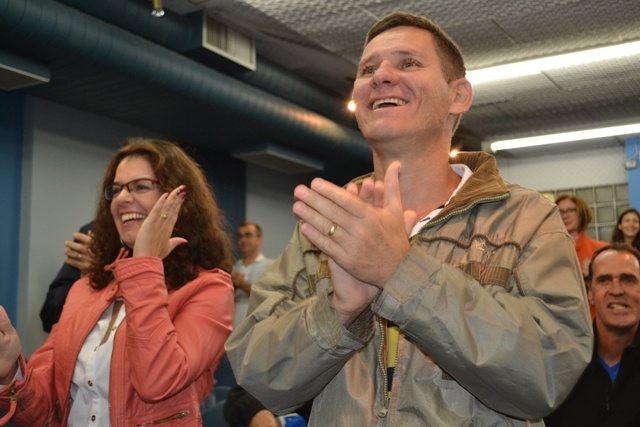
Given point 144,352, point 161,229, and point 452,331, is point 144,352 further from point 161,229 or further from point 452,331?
point 452,331

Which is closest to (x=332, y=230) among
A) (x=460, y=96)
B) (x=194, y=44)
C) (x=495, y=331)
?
(x=495, y=331)

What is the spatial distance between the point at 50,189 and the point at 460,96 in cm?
506

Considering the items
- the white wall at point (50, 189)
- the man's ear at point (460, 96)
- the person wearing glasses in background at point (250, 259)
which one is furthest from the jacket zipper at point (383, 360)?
→ the person wearing glasses in background at point (250, 259)

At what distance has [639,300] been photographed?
3117mm

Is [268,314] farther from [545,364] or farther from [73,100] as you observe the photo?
[73,100]

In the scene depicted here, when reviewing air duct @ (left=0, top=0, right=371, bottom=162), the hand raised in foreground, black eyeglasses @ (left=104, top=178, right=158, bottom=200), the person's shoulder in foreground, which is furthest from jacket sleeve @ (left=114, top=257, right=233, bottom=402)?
air duct @ (left=0, top=0, right=371, bottom=162)

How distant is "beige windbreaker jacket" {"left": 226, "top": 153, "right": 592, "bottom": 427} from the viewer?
1116 mm

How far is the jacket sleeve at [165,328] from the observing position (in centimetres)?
183

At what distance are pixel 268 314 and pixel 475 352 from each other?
1.47 ft

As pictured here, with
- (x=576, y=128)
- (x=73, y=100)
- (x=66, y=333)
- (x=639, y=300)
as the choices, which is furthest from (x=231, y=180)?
(x=66, y=333)

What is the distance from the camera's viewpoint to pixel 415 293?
1.12 metres

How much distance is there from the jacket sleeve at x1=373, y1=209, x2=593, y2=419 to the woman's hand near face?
3.39ft

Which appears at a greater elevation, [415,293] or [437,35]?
[437,35]

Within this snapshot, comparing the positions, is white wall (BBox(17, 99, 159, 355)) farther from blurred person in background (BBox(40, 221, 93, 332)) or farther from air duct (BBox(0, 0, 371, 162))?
blurred person in background (BBox(40, 221, 93, 332))
